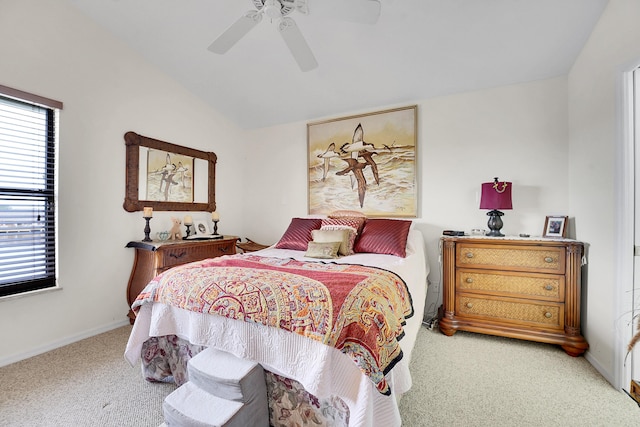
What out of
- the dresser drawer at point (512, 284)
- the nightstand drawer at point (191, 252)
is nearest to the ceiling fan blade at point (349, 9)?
the dresser drawer at point (512, 284)

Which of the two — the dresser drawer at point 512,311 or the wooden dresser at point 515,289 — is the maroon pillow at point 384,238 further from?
the dresser drawer at point 512,311

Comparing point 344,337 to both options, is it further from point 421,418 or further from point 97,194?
point 97,194

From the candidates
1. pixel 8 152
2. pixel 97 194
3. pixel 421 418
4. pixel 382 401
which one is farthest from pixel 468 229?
pixel 8 152

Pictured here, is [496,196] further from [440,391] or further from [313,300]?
[313,300]

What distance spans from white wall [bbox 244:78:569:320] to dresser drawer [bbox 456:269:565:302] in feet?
1.60

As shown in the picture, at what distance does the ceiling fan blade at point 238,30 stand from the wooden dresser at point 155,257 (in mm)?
1859

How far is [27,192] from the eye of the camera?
7.45ft

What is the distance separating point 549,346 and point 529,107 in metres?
2.17

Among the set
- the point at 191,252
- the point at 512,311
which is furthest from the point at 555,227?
the point at 191,252

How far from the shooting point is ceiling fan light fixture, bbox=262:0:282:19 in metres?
1.76

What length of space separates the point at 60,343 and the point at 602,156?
453 centimetres

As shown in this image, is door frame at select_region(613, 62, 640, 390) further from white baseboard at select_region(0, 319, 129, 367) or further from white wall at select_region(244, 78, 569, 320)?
white baseboard at select_region(0, 319, 129, 367)

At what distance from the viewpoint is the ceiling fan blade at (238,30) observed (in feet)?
5.95

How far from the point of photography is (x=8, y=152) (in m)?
2.20
